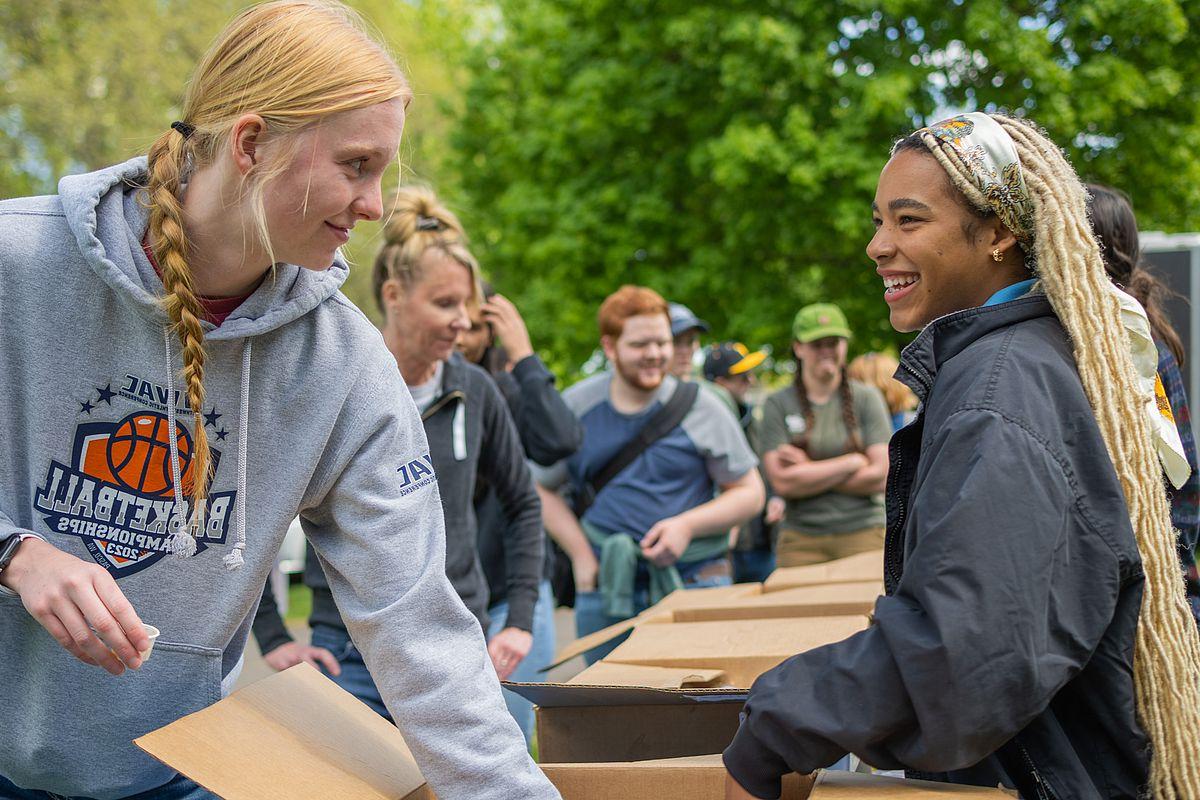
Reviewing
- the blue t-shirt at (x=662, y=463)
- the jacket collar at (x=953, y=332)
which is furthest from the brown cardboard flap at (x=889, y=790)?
the blue t-shirt at (x=662, y=463)

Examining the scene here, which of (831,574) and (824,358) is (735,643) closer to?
(831,574)

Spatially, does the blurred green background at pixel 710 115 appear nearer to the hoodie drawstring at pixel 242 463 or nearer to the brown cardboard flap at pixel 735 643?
the brown cardboard flap at pixel 735 643

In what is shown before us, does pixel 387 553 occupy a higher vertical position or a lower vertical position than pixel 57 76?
lower

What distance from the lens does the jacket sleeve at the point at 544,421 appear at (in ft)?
13.0

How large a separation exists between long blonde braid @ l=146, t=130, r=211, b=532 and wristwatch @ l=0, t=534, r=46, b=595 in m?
0.24

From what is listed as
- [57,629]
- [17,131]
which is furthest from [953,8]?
[57,629]

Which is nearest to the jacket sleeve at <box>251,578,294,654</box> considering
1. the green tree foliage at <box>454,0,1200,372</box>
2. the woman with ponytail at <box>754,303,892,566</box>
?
the woman with ponytail at <box>754,303,892,566</box>

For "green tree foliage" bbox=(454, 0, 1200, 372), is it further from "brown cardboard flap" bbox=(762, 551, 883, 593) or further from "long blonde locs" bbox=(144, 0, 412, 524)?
"long blonde locs" bbox=(144, 0, 412, 524)

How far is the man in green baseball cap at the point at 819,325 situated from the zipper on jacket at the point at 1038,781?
397cm

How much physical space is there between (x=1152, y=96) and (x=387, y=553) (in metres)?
13.0

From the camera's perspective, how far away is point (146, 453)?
167cm

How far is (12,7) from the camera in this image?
15.6m

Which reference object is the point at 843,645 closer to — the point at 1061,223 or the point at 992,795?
the point at 992,795

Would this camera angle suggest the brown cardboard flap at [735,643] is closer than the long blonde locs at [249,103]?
No
